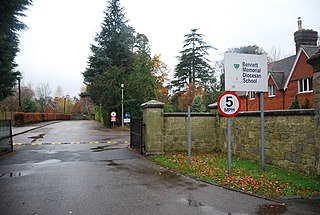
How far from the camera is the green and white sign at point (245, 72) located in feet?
25.2

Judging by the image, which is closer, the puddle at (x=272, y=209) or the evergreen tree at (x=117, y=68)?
the puddle at (x=272, y=209)

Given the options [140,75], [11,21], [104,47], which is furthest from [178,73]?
[11,21]

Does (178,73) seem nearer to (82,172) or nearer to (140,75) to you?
(140,75)

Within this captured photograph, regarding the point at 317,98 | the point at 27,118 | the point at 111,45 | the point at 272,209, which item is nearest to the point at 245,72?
the point at 317,98

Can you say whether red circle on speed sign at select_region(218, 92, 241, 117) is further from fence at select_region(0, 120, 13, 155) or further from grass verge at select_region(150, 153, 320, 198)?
fence at select_region(0, 120, 13, 155)

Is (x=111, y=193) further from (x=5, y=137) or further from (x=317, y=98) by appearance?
(x=5, y=137)

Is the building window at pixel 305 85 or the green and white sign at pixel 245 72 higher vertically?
the building window at pixel 305 85

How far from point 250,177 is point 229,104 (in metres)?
2.00

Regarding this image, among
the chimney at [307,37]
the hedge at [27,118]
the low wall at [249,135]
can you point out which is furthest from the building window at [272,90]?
the hedge at [27,118]

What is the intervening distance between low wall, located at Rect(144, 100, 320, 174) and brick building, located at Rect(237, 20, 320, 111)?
15899 millimetres

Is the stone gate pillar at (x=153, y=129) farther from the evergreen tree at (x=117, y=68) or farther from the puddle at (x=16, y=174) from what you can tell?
the evergreen tree at (x=117, y=68)

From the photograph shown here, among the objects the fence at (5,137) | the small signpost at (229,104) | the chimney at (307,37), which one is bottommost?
Result: the fence at (5,137)

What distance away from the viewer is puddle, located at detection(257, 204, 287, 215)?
4.69 meters

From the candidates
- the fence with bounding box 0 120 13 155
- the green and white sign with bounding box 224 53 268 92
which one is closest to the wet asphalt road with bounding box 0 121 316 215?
the green and white sign with bounding box 224 53 268 92
